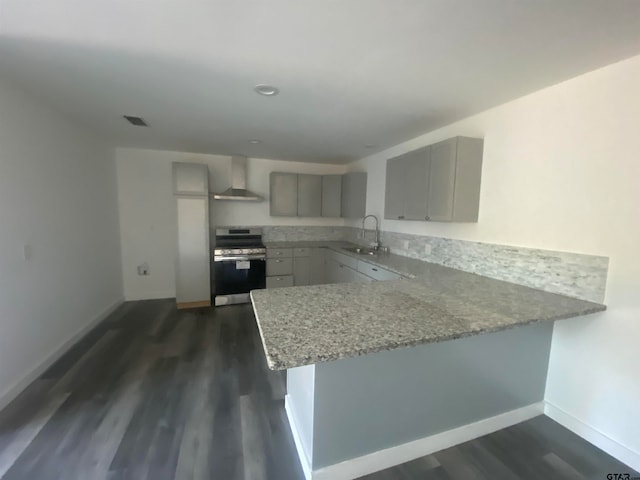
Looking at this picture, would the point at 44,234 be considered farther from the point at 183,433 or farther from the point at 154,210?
the point at 183,433

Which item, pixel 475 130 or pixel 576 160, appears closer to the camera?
pixel 576 160

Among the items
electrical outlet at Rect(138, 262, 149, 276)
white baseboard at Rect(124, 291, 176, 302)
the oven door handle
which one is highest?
the oven door handle

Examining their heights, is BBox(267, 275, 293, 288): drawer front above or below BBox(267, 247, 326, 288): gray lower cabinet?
below

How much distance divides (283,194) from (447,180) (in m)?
2.86

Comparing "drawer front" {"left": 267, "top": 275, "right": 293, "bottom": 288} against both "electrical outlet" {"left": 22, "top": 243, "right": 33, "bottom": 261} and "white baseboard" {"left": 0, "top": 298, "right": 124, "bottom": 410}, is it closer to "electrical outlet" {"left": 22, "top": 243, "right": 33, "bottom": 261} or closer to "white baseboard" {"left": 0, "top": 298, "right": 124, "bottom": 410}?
"white baseboard" {"left": 0, "top": 298, "right": 124, "bottom": 410}

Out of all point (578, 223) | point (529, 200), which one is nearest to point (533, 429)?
point (578, 223)

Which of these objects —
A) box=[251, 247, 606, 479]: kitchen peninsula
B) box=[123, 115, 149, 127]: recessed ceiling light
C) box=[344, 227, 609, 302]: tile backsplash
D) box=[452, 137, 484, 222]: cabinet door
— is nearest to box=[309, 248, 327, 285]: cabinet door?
box=[344, 227, 609, 302]: tile backsplash

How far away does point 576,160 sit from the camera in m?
1.83

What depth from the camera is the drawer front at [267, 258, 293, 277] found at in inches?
174

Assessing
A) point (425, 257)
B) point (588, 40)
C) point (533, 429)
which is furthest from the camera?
point (425, 257)

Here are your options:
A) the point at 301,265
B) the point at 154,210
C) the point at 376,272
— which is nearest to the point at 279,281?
the point at 301,265

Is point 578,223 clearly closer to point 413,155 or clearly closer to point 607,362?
point 607,362

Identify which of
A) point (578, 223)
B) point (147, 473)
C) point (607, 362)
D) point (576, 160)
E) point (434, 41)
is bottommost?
point (147, 473)

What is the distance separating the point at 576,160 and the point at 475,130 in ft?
2.91
